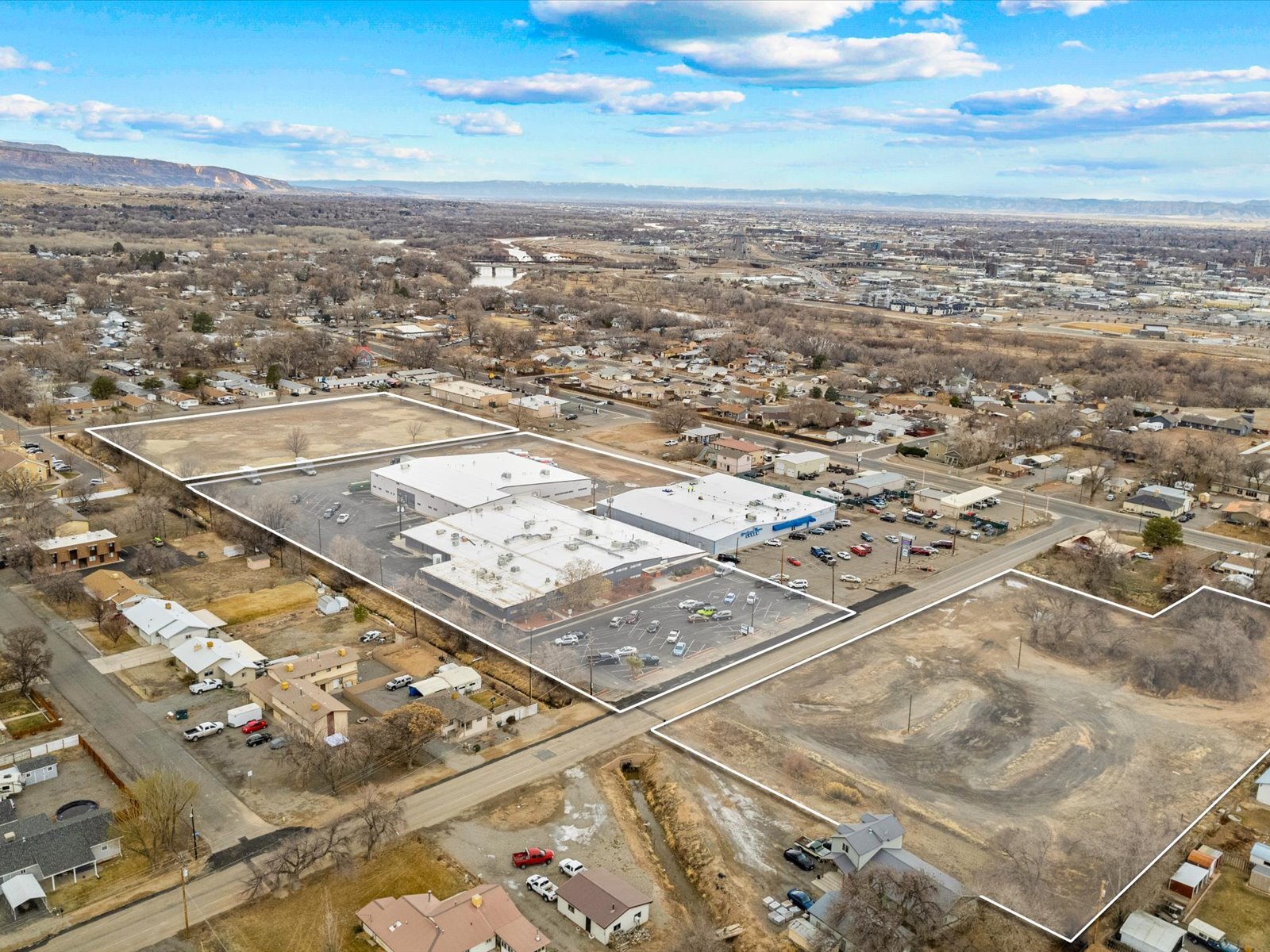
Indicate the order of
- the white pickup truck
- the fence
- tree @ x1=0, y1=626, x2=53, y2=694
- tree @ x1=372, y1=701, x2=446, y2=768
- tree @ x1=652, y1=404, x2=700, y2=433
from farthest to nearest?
tree @ x1=652, y1=404, x2=700, y2=433 < tree @ x1=0, y1=626, x2=53, y2=694 < the white pickup truck < tree @ x1=372, y1=701, x2=446, y2=768 < the fence

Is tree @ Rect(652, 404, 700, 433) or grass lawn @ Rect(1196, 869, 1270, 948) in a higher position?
tree @ Rect(652, 404, 700, 433)

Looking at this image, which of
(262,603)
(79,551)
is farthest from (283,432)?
(262,603)

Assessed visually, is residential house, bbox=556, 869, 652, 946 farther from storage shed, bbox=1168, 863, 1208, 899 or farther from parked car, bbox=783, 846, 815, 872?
storage shed, bbox=1168, 863, 1208, 899

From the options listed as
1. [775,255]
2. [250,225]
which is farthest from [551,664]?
[250,225]

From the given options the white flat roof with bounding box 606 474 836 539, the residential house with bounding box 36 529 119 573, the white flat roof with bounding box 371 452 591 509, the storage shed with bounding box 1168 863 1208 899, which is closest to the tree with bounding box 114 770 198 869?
the residential house with bounding box 36 529 119 573

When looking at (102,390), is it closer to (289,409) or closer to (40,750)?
(289,409)

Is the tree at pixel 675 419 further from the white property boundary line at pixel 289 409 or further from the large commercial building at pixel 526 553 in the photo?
the large commercial building at pixel 526 553

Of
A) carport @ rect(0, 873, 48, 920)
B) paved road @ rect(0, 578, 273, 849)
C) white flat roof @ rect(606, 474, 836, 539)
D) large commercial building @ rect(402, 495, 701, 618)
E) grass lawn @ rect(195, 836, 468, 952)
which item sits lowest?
paved road @ rect(0, 578, 273, 849)

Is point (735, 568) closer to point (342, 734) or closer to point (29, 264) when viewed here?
point (342, 734)
